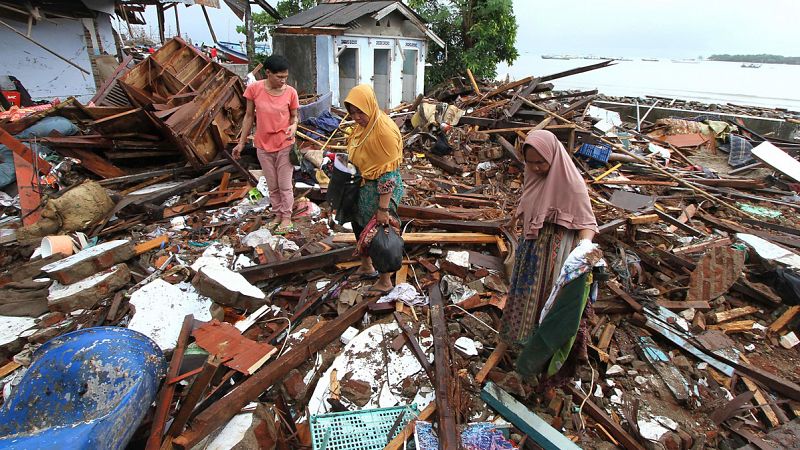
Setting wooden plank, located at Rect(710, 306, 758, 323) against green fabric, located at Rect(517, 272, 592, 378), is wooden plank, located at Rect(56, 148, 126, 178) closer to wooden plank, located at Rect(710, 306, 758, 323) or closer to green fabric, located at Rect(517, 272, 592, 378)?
green fabric, located at Rect(517, 272, 592, 378)

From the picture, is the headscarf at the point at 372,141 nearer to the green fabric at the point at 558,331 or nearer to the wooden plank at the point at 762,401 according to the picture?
the green fabric at the point at 558,331

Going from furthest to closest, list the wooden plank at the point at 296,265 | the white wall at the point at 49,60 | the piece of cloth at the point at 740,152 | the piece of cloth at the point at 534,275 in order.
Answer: the white wall at the point at 49,60 < the piece of cloth at the point at 740,152 < the wooden plank at the point at 296,265 < the piece of cloth at the point at 534,275

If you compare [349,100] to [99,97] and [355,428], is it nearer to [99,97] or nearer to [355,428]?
[355,428]

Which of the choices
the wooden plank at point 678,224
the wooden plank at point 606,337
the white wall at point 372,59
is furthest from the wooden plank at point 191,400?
the white wall at point 372,59

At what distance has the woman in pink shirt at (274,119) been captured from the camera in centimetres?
457

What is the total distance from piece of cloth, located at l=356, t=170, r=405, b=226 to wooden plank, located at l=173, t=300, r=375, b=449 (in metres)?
0.91

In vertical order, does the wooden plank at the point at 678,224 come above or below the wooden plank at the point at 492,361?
above

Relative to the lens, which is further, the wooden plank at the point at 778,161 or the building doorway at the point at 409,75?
the building doorway at the point at 409,75

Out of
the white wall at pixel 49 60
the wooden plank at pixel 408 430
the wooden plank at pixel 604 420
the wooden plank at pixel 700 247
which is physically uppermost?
the white wall at pixel 49 60

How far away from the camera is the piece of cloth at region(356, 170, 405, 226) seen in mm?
3480

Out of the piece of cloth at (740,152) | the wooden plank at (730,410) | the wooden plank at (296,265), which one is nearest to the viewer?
the wooden plank at (730,410)

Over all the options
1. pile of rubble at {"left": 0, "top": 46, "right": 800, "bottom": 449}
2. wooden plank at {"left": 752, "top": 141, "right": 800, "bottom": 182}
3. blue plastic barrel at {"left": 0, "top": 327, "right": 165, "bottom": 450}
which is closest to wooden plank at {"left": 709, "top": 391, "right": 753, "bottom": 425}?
pile of rubble at {"left": 0, "top": 46, "right": 800, "bottom": 449}

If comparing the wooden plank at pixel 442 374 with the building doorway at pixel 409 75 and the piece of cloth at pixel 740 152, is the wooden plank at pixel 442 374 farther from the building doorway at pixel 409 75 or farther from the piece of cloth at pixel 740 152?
the building doorway at pixel 409 75

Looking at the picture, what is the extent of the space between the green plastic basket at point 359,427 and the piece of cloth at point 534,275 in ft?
3.47
